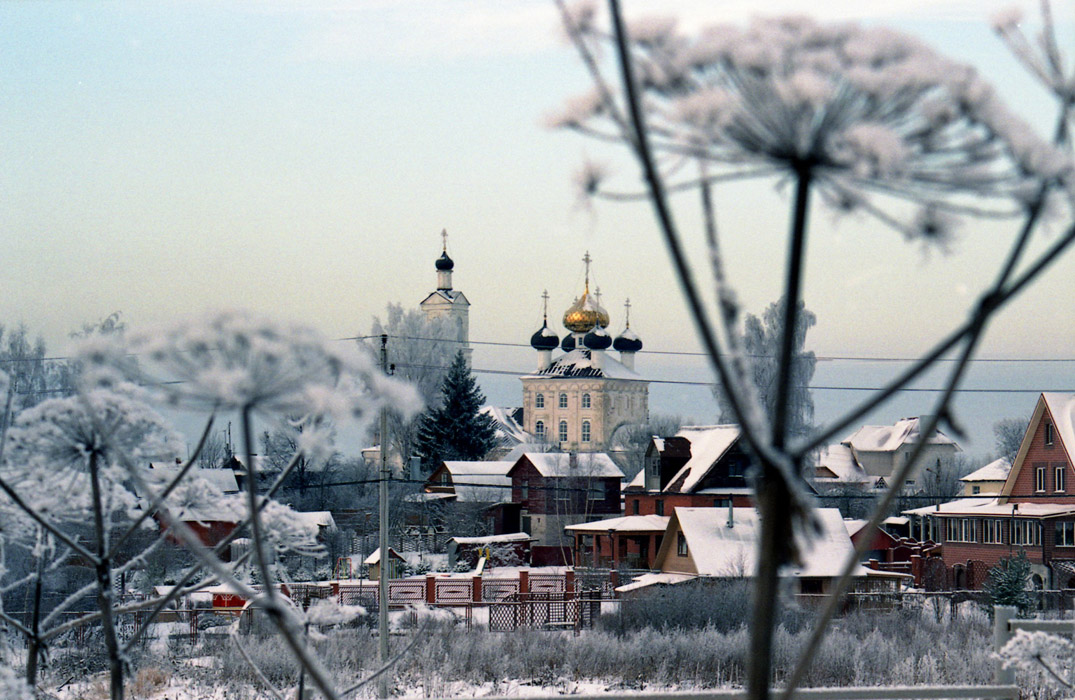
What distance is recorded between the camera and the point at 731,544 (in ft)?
77.8

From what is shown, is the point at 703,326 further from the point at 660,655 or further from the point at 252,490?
the point at 660,655

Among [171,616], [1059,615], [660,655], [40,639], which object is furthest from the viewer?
[171,616]

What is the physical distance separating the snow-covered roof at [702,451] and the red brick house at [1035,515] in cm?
630

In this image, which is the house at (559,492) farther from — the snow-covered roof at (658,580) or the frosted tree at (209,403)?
the frosted tree at (209,403)

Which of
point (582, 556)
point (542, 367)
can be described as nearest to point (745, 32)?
point (582, 556)

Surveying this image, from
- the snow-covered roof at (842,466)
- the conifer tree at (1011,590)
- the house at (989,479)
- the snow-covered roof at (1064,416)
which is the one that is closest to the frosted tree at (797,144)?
the conifer tree at (1011,590)

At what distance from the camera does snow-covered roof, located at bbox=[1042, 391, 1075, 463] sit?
26.4 meters

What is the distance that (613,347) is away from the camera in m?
79.9

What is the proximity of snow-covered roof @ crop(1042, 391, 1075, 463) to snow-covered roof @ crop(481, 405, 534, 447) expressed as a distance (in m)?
44.9

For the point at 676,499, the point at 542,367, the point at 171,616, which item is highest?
the point at 542,367

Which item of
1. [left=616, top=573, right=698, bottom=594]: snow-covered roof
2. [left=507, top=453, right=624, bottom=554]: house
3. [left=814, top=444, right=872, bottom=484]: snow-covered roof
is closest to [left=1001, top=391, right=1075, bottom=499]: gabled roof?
[left=616, top=573, right=698, bottom=594]: snow-covered roof

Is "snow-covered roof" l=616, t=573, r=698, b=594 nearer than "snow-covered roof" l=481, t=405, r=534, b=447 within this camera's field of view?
Yes

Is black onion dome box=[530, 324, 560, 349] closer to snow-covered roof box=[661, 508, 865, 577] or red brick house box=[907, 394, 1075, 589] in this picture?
Result: red brick house box=[907, 394, 1075, 589]

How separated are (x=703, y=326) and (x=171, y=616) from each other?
22132 millimetres
